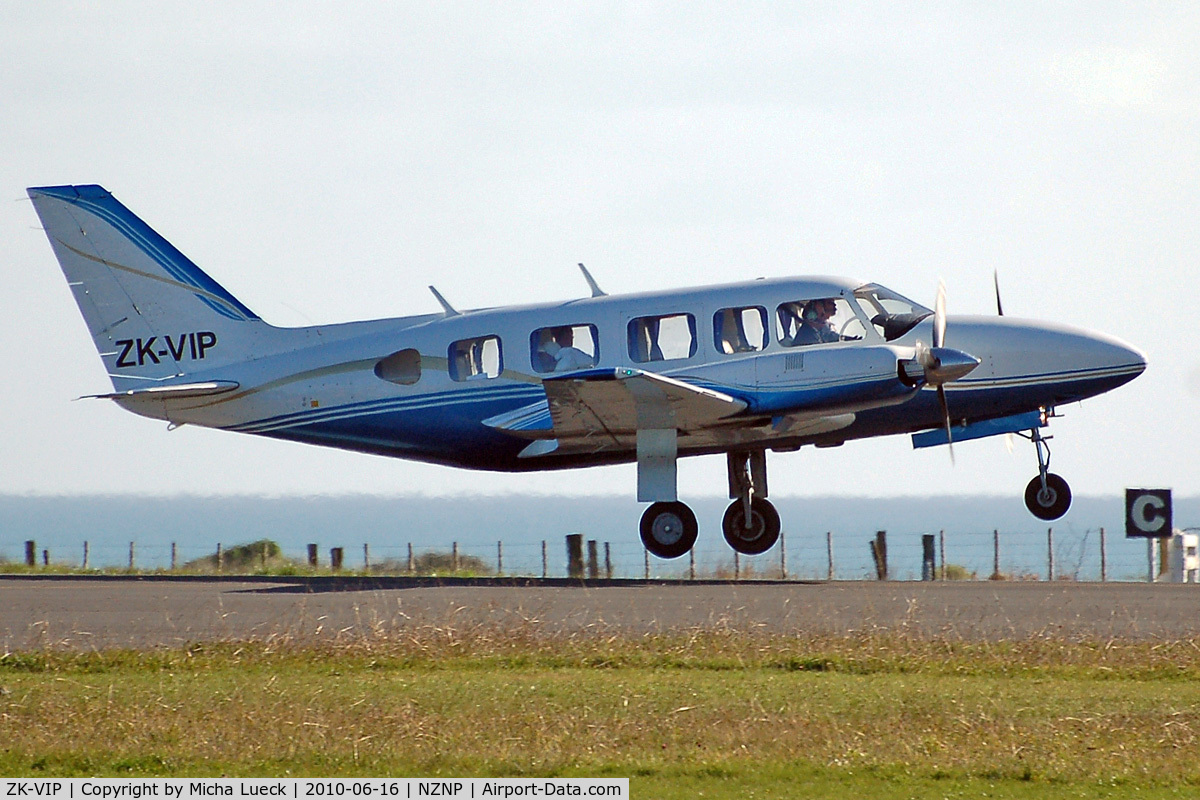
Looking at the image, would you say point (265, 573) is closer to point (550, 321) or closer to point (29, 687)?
point (550, 321)

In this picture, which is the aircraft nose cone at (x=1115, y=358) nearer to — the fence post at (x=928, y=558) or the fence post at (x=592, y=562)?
the fence post at (x=928, y=558)

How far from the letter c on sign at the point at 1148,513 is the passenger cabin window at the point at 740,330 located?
8997mm

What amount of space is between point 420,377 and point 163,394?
14.7 ft

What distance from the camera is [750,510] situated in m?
23.0

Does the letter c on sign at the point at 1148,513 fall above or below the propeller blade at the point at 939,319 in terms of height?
below

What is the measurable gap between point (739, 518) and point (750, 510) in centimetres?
23

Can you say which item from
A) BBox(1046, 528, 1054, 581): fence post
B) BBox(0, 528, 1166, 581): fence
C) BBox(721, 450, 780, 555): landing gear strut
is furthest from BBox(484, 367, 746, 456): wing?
BBox(1046, 528, 1054, 581): fence post

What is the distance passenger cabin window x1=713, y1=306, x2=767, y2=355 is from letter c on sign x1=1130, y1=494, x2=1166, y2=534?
9.00 meters

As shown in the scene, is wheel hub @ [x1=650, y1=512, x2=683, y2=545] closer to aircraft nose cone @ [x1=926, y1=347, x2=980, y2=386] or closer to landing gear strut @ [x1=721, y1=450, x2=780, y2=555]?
landing gear strut @ [x1=721, y1=450, x2=780, y2=555]

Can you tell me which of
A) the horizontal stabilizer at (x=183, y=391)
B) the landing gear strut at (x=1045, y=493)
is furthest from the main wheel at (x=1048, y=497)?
the horizontal stabilizer at (x=183, y=391)

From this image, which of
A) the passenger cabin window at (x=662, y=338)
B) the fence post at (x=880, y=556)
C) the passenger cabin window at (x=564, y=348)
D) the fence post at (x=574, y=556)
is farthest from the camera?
the fence post at (x=574, y=556)

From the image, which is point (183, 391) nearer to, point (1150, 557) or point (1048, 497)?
point (1048, 497)

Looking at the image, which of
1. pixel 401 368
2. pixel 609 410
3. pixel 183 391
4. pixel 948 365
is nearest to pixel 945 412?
pixel 948 365

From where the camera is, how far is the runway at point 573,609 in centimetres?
1496
